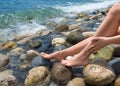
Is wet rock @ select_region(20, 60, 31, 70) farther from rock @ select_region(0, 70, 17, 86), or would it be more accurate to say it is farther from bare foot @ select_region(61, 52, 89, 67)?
bare foot @ select_region(61, 52, 89, 67)

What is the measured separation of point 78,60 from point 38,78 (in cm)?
54

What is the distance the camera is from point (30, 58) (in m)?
4.57

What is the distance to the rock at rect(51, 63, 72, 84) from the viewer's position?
11.8ft

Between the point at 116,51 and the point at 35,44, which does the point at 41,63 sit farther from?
the point at 35,44

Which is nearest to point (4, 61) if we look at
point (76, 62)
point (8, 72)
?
point (8, 72)

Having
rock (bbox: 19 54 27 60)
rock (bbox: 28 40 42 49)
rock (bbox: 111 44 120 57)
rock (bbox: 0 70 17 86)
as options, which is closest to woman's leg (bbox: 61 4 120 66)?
rock (bbox: 111 44 120 57)

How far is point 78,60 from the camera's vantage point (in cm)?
375

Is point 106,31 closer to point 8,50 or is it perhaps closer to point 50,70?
point 50,70

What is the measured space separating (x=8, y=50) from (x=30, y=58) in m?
0.93

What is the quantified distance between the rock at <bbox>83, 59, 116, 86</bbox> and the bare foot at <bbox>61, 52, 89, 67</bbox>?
18 centimetres

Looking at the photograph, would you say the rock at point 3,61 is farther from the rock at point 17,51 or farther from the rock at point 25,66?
the rock at point 17,51

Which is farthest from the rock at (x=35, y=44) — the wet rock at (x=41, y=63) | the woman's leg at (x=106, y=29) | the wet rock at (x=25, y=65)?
the woman's leg at (x=106, y=29)

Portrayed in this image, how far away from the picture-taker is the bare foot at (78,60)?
3689 millimetres

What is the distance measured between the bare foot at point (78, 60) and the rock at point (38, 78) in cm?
28
